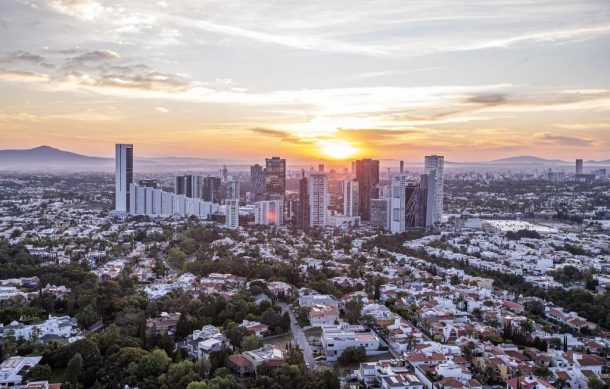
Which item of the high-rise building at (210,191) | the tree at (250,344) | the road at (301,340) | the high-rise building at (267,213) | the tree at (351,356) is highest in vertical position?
the high-rise building at (210,191)

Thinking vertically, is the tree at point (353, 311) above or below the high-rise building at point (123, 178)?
below

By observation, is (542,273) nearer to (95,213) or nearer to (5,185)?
(95,213)

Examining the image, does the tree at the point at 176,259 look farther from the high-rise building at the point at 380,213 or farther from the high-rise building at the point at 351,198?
the high-rise building at the point at 351,198

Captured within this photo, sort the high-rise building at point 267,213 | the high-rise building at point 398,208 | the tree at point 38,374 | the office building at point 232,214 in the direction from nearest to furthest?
the tree at point 38,374
the office building at point 232,214
the high-rise building at point 398,208
the high-rise building at point 267,213

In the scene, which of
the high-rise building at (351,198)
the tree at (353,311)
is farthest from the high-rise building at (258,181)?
the tree at (353,311)

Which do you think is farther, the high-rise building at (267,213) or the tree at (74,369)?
the high-rise building at (267,213)

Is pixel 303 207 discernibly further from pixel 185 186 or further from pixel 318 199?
pixel 185 186
